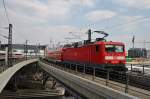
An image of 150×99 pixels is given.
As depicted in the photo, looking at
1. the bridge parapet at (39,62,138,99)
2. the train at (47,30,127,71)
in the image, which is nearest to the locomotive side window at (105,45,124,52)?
the train at (47,30,127,71)

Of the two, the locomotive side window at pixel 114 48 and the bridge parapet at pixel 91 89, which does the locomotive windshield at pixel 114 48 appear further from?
the bridge parapet at pixel 91 89

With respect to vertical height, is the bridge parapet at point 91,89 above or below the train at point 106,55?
below

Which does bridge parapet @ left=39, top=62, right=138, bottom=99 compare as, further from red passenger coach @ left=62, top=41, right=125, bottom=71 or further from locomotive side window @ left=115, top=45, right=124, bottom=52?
locomotive side window @ left=115, top=45, right=124, bottom=52

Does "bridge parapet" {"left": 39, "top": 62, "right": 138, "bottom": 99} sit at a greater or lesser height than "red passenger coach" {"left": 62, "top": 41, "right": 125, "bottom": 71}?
lesser

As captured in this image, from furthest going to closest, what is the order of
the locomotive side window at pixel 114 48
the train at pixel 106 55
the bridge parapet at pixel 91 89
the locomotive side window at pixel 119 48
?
the locomotive side window at pixel 119 48, the locomotive side window at pixel 114 48, the train at pixel 106 55, the bridge parapet at pixel 91 89

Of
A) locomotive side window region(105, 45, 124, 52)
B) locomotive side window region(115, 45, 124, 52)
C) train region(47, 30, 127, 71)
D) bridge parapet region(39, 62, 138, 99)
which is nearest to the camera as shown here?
bridge parapet region(39, 62, 138, 99)

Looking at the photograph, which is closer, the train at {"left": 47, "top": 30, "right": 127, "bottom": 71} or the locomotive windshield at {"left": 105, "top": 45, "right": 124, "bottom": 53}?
the train at {"left": 47, "top": 30, "right": 127, "bottom": 71}

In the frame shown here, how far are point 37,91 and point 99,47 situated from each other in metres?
35.8

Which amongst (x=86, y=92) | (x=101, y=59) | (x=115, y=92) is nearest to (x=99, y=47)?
(x=101, y=59)

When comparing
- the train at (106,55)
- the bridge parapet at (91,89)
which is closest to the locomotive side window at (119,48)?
the train at (106,55)

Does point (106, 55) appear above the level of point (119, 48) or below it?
below

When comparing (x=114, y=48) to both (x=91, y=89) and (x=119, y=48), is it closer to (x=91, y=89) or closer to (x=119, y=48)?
(x=119, y=48)

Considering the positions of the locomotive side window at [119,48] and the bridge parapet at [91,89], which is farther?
the locomotive side window at [119,48]

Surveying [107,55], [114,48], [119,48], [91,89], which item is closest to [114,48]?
[114,48]
